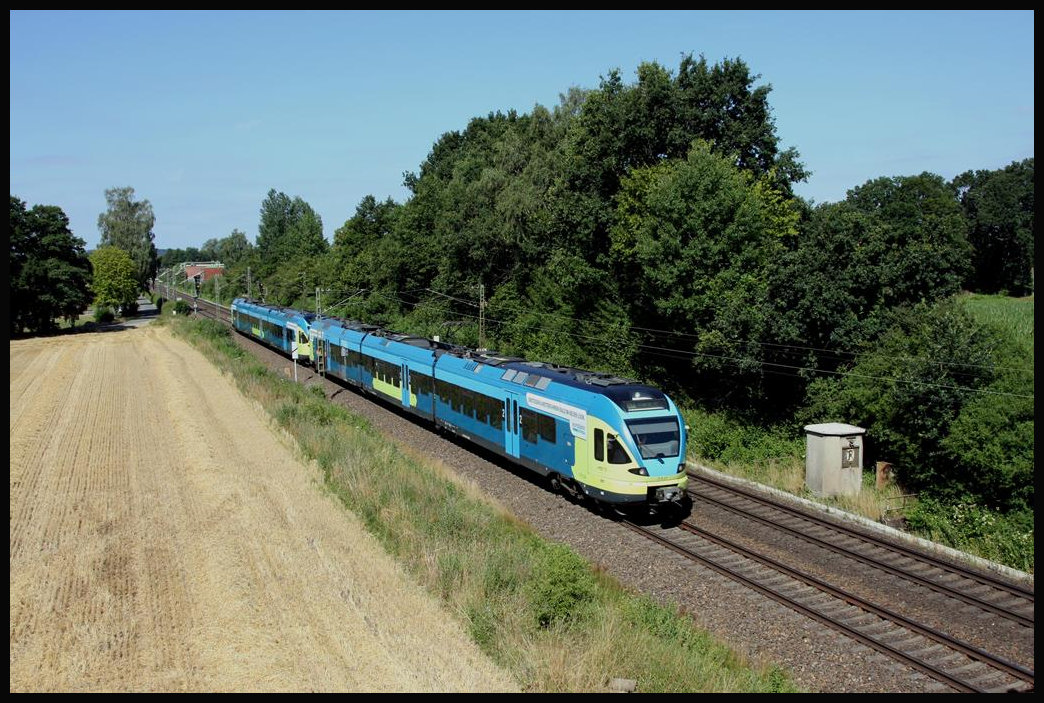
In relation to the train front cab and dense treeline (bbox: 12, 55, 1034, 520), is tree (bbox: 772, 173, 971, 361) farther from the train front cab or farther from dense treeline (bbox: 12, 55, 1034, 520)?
the train front cab

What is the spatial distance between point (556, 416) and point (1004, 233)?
233 feet

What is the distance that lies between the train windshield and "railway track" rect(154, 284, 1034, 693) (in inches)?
78.7

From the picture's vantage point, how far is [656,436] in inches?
766

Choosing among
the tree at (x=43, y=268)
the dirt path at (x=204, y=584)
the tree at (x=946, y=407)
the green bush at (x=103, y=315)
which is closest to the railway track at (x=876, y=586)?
the tree at (x=946, y=407)

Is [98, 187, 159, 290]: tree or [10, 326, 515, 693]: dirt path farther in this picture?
[98, 187, 159, 290]: tree

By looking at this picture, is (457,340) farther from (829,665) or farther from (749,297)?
(829,665)

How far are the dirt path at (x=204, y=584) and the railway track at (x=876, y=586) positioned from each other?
266 inches

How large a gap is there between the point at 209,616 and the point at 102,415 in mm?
26448

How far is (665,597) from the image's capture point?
1572 centimetres

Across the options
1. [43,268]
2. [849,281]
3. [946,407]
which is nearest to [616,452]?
[946,407]

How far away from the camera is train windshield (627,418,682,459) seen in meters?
19.2

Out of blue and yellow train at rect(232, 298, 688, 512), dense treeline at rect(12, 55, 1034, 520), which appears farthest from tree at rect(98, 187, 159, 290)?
blue and yellow train at rect(232, 298, 688, 512)

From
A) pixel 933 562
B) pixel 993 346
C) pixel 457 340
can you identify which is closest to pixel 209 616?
pixel 933 562

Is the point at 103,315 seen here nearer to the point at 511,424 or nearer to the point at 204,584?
the point at 511,424
